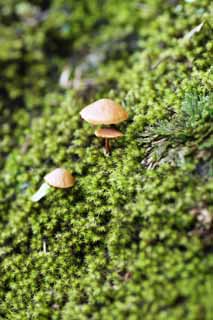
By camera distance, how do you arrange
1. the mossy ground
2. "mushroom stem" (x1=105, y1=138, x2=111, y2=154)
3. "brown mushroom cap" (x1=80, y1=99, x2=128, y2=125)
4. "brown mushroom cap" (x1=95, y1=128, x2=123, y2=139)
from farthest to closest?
1. "mushroom stem" (x1=105, y1=138, x2=111, y2=154)
2. "brown mushroom cap" (x1=95, y1=128, x2=123, y2=139)
3. "brown mushroom cap" (x1=80, y1=99, x2=128, y2=125)
4. the mossy ground

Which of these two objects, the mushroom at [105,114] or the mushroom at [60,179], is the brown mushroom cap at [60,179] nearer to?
the mushroom at [60,179]

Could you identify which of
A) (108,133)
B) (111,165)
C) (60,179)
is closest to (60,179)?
(60,179)

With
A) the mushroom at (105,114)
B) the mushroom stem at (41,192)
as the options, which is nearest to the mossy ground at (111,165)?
the mushroom stem at (41,192)

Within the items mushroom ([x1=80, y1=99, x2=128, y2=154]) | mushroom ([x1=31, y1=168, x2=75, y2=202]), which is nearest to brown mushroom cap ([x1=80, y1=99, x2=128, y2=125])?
mushroom ([x1=80, y1=99, x2=128, y2=154])

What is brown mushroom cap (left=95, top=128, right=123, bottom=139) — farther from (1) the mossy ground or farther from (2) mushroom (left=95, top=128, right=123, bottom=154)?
(1) the mossy ground

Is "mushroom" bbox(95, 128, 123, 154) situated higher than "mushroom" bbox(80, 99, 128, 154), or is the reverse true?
"mushroom" bbox(80, 99, 128, 154)
